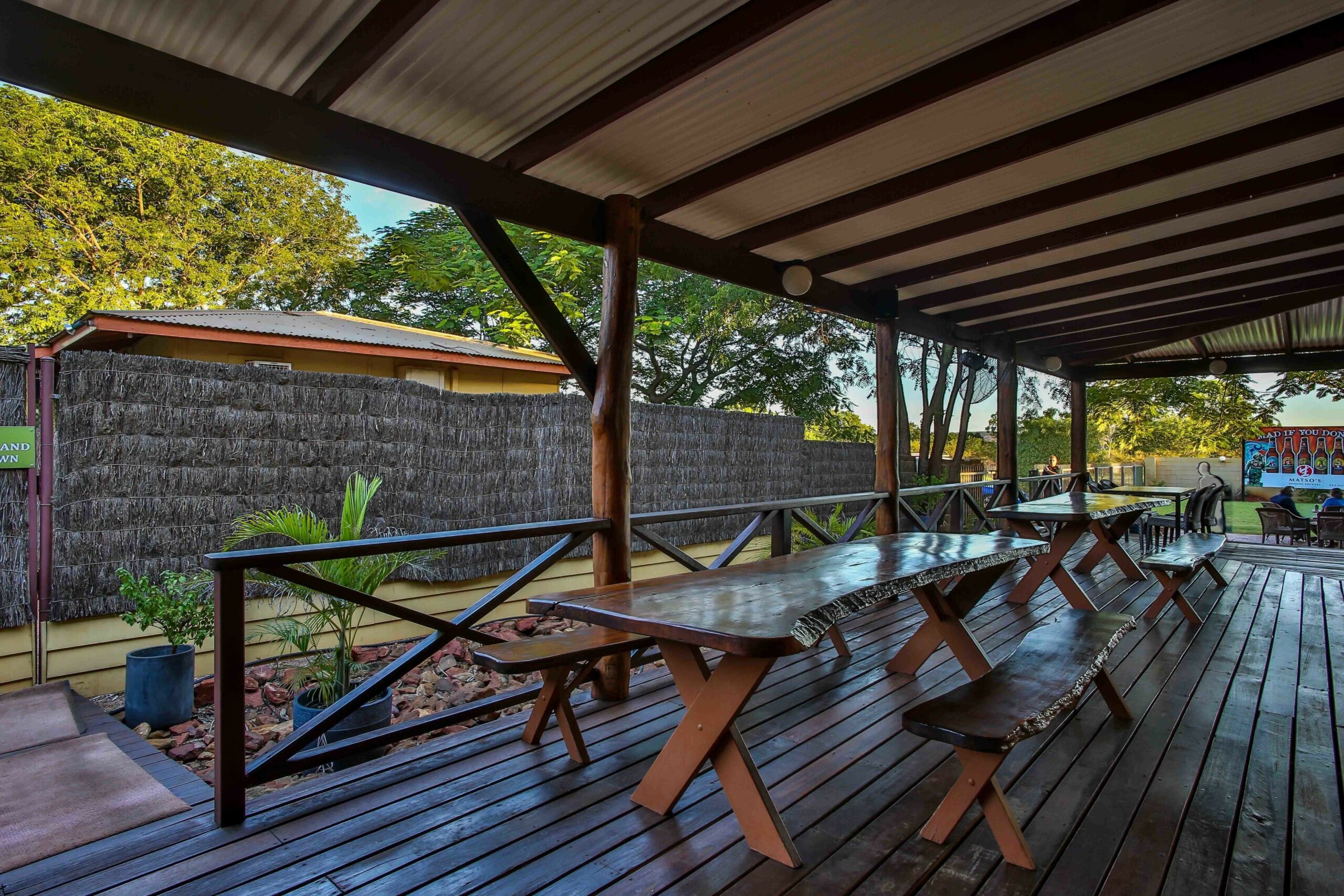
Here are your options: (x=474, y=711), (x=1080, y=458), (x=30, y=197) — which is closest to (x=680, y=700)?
(x=474, y=711)

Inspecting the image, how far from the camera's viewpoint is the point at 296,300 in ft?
51.4

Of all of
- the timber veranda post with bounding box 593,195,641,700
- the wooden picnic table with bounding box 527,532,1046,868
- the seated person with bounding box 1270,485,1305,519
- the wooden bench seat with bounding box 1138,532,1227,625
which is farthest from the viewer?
the seated person with bounding box 1270,485,1305,519

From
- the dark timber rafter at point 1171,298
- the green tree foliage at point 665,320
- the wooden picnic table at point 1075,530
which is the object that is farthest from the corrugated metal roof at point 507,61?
the green tree foliage at point 665,320

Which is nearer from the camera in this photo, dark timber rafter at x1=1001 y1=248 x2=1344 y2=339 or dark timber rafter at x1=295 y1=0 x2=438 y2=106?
dark timber rafter at x1=295 y1=0 x2=438 y2=106

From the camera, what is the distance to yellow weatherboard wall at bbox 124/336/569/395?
752cm

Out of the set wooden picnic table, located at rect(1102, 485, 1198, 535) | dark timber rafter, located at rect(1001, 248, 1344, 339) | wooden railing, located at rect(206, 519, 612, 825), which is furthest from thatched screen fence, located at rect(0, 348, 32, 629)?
wooden picnic table, located at rect(1102, 485, 1198, 535)

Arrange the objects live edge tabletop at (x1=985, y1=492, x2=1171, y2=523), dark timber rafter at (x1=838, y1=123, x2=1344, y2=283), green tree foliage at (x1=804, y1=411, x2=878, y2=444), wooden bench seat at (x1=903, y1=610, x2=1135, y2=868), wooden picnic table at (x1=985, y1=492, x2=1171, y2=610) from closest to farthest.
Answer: wooden bench seat at (x1=903, y1=610, x2=1135, y2=868) → dark timber rafter at (x1=838, y1=123, x2=1344, y2=283) → live edge tabletop at (x1=985, y1=492, x2=1171, y2=523) → wooden picnic table at (x1=985, y1=492, x2=1171, y2=610) → green tree foliage at (x1=804, y1=411, x2=878, y2=444)

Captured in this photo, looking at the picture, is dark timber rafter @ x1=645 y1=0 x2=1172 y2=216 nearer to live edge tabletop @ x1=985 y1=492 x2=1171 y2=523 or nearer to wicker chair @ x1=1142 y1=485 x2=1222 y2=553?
live edge tabletop @ x1=985 y1=492 x2=1171 y2=523

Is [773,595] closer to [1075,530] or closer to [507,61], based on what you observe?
[507,61]

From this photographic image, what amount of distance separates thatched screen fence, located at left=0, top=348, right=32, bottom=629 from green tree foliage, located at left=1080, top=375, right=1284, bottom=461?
14722mm

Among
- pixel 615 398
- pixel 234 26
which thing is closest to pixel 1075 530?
pixel 615 398

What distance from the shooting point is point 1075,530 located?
173 inches

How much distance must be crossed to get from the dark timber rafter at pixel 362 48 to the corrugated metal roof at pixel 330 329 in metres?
4.62

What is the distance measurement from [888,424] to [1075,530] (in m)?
1.29
